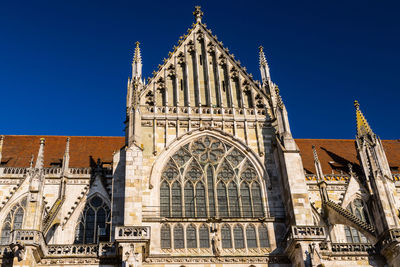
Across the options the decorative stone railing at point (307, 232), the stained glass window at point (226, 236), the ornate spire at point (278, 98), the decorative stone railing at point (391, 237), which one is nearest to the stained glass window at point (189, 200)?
the stained glass window at point (226, 236)

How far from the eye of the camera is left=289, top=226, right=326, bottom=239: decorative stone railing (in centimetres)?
1762

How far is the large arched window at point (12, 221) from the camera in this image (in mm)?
22812

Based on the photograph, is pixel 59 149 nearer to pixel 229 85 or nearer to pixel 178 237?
pixel 229 85

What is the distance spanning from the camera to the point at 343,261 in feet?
59.7

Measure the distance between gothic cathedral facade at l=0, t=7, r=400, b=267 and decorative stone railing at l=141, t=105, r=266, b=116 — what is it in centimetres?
6

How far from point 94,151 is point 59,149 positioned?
1921 mm

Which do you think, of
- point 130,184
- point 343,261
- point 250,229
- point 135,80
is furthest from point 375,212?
point 135,80

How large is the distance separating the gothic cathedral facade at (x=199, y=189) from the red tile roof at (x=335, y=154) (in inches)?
12.3

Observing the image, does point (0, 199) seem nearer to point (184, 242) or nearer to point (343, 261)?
point (184, 242)

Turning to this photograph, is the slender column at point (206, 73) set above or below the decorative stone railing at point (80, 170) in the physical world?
above

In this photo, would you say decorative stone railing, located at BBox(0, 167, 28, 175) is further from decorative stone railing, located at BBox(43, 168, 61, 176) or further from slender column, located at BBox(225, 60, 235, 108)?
slender column, located at BBox(225, 60, 235, 108)

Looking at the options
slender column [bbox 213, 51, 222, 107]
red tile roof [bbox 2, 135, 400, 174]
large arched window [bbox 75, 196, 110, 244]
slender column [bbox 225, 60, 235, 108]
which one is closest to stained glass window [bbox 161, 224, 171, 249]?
large arched window [bbox 75, 196, 110, 244]

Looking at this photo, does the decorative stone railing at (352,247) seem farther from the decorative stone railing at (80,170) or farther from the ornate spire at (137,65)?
the decorative stone railing at (80,170)

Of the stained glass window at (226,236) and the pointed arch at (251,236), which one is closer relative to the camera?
the stained glass window at (226,236)
